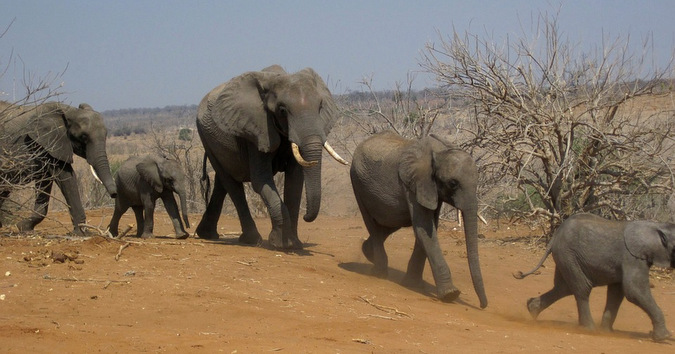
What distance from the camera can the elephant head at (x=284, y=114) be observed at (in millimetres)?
10875

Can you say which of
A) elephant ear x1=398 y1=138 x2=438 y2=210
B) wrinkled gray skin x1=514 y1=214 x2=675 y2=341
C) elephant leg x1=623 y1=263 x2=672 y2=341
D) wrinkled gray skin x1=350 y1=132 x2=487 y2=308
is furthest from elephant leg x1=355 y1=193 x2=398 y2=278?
elephant leg x1=623 y1=263 x2=672 y2=341

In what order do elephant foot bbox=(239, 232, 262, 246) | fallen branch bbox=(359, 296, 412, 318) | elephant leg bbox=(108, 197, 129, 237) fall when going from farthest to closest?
elephant leg bbox=(108, 197, 129, 237), elephant foot bbox=(239, 232, 262, 246), fallen branch bbox=(359, 296, 412, 318)

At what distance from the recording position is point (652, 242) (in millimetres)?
8547

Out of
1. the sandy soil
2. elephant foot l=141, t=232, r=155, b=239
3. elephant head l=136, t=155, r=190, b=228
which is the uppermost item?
elephant head l=136, t=155, r=190, b=228

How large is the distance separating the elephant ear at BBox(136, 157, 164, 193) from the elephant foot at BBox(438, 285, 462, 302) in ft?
18.1

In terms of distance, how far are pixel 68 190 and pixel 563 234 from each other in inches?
283

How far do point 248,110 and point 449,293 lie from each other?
387 cm

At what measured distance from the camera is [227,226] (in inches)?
661

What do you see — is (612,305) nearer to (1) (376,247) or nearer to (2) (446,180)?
(2) (446,180)

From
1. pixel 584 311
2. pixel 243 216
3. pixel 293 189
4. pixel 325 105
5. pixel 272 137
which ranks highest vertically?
pixel 325 105

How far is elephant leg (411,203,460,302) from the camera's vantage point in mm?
9391

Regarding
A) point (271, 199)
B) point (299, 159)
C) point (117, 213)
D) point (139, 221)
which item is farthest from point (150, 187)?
point (299, 159)

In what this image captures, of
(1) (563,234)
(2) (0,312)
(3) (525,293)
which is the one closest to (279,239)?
(3) (525,293)

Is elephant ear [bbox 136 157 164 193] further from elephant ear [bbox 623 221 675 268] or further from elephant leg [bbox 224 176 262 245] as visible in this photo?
elephant ear [bbox 623 221 675 268]
